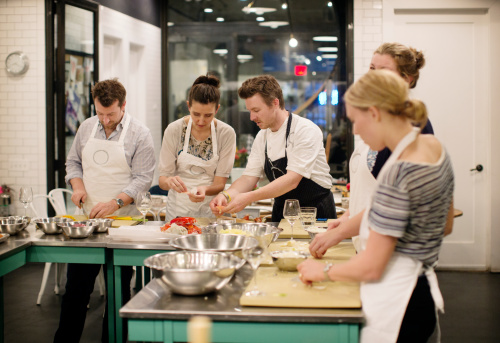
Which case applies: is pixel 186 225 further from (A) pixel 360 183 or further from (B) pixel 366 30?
(B) pixel 366 30

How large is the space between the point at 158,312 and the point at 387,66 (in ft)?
4.45

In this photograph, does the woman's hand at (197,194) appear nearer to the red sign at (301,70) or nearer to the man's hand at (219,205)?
the man's hand at (219,205)

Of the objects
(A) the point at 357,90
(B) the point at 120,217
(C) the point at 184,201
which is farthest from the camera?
(C) the point at 184,201

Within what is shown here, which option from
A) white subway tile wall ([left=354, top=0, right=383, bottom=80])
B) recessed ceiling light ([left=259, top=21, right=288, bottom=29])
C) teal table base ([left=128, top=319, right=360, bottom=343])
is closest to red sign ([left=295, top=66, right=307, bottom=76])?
recessed ceiling light ([left=259, top=21, right=288, bottom=29])

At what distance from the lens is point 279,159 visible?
3.68 meters

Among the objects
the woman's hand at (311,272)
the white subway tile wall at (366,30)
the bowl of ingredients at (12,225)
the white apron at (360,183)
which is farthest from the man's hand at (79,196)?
the white subway tile wall at (366,30)

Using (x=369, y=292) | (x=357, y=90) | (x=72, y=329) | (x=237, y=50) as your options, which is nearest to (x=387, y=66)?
(x=357, y=90)

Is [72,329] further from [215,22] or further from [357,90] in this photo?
[215,22]

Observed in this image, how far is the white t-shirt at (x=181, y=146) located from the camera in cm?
395

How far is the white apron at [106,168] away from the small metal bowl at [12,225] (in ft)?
2.03

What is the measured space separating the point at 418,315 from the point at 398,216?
0.44 metres

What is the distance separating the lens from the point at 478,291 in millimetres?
5574

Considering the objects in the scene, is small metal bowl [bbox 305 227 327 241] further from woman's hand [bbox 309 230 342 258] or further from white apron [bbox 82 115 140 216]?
white apron [bbox 82 115 140 216]

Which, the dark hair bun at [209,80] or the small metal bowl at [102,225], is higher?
the dark hair bun at [209,80]
